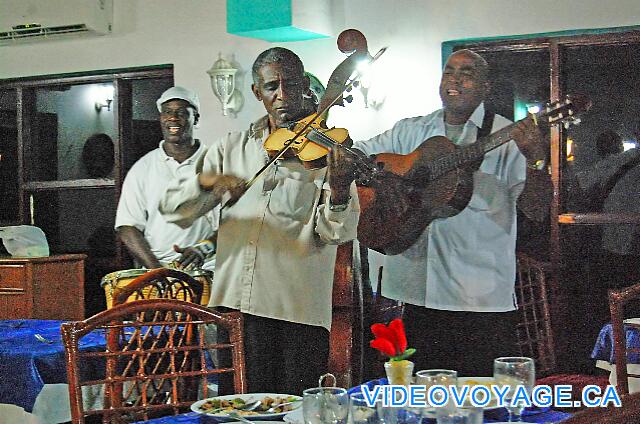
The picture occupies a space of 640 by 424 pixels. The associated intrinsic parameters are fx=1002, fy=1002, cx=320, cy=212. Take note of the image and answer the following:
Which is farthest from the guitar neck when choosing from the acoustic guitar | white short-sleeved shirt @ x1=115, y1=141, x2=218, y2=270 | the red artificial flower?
the red artificial flower

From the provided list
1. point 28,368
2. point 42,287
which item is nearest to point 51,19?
point 42,287

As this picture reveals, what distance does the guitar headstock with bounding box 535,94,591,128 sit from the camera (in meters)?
2.88

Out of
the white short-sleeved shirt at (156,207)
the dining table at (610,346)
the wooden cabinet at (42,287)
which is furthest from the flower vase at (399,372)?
the wooden cabinet at (42,287)

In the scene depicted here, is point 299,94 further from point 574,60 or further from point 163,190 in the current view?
point 574,60

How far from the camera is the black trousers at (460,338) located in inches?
118

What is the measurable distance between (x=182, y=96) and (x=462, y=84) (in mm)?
1000

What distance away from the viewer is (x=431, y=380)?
1865mm

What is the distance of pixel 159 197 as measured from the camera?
345 centimetres

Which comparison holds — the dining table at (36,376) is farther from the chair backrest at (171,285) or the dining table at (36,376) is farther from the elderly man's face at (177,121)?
the elderly man's face at (177,121)

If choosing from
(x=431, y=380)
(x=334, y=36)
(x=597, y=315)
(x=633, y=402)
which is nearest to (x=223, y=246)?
(x=334, y=36)

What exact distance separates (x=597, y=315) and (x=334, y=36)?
1.17 meters

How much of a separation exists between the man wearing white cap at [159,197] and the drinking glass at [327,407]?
5.34 ft

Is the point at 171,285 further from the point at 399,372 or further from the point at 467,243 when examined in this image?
the point at 399,372

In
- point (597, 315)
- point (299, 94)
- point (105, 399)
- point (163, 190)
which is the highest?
point (299, 94)
